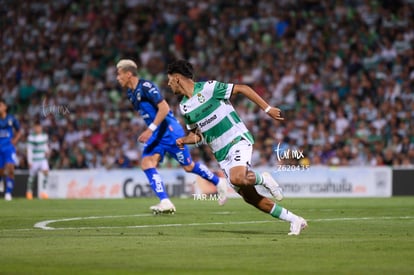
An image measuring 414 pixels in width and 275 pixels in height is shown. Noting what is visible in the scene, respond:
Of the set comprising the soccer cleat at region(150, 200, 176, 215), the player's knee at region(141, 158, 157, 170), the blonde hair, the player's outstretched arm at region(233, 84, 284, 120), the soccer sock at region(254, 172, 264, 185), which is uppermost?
the blonde hair

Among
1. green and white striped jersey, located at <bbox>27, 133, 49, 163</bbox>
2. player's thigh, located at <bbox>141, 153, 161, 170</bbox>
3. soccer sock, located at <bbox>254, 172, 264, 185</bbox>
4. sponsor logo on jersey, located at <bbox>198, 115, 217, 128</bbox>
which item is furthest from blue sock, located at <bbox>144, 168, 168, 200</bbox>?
green and white striped jersey, located at <bbox>27, 133, 49, 163</bbox>

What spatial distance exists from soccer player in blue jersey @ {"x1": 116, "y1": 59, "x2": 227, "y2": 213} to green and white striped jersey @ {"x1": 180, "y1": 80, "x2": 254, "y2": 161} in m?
2.70

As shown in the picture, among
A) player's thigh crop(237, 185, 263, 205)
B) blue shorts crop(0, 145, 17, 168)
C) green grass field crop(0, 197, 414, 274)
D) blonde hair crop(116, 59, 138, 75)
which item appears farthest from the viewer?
blue shorts crop(0, 145, 17, 168)

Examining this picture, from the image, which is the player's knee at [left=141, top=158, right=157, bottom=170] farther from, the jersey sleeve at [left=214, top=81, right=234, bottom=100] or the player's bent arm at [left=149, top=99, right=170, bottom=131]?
the jersey sleeve at [left=214, top=81, right=234, bottom=100]

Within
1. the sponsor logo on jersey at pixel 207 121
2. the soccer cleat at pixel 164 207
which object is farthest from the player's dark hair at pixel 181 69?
the soccer cleat at pixel 164 207

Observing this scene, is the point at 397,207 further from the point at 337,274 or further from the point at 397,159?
the point at 337,274

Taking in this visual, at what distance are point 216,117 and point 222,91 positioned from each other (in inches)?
14.8

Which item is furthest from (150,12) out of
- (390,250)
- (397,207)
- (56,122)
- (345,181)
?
(390,250)

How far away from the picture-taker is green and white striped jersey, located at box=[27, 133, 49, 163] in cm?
3025

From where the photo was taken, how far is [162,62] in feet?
116

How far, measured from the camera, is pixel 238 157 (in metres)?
13.6

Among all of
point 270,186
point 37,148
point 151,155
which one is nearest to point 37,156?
point 37,148

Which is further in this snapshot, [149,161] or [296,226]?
[149,161]

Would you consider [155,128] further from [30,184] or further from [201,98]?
[30,184]
